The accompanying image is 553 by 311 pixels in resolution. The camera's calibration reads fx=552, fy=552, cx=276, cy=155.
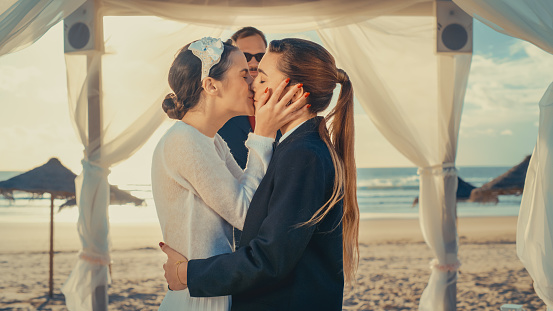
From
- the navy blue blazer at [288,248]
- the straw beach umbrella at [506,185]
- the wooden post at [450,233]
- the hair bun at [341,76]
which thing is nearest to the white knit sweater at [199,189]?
the navy blue blazer at [288,248]

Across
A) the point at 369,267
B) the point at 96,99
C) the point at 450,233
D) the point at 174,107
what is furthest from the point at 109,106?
the point at 369,267

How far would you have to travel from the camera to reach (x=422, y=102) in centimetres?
389

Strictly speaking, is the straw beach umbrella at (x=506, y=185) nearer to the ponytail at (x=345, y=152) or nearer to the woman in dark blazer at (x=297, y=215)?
the ponytail at (x=345, y=152)

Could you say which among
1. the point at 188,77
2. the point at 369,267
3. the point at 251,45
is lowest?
the point at 369,267

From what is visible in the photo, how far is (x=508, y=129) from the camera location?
21.7 metres

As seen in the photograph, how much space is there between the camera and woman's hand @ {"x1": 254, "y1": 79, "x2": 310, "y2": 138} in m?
1.38

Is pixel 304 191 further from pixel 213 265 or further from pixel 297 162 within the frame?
pixel 213 265

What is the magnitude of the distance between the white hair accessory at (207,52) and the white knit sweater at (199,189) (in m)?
0.18

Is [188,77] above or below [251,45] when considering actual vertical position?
below

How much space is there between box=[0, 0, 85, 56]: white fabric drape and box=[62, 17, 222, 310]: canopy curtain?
2.92 feet

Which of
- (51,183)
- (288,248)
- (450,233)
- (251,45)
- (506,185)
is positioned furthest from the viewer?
(506,185)

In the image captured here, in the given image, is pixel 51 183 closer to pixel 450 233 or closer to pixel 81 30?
pixel 81 30

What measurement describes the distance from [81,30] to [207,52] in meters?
2.52

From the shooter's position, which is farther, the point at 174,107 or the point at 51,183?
the point at 51,183
